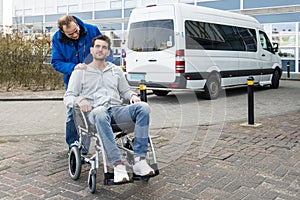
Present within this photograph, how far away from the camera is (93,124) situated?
149 inches

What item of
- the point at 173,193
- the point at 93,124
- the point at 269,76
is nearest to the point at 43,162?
the point at 93,124

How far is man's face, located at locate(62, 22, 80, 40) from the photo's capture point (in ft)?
14.5

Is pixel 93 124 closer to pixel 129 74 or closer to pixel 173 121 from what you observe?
pixel 173 121

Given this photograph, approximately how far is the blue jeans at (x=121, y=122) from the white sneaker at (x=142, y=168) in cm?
8

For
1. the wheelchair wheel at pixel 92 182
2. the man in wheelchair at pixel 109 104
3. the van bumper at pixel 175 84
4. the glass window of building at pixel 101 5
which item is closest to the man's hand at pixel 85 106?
the man in wheelchair at pixel 109 104

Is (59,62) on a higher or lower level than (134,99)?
higher

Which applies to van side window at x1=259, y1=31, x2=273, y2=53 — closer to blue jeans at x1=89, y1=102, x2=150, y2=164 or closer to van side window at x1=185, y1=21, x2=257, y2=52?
van side window at x1=185, y1=21, x2=257, y2=52

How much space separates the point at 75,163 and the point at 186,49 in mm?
6708

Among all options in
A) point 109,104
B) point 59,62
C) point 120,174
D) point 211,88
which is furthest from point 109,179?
point 211,88

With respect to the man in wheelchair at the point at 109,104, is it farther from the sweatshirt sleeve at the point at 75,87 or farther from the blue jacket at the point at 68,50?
the blue jacket at the point at 68,50

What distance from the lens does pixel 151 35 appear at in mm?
10703

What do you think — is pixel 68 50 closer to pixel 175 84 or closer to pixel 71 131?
pixel 71 131

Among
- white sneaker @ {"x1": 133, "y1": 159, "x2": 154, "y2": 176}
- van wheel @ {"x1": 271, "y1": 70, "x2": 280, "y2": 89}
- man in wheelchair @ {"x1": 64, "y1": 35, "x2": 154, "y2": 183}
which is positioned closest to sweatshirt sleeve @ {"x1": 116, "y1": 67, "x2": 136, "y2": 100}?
man in wheelchair @ {"x1": 64, "y1": 35, "x2": 154, "y2": 183}

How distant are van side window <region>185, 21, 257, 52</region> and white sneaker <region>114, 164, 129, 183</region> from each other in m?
7.17
